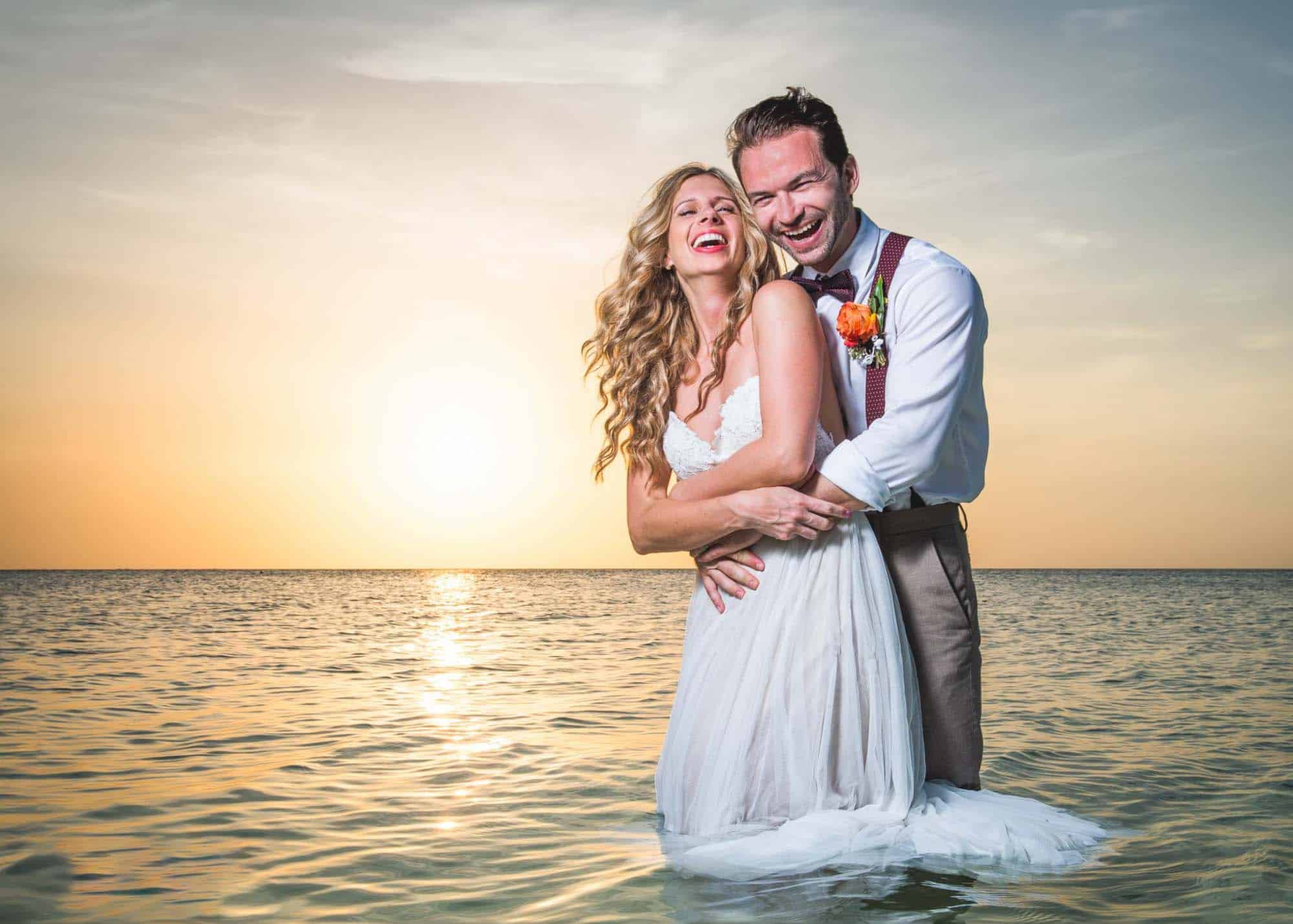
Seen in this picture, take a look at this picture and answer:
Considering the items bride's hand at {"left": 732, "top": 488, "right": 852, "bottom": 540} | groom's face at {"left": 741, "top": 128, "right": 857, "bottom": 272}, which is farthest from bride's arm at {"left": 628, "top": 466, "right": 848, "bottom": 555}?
groom's face at {"left": 741, "top": 128, "right": 857, "bottom": 272}

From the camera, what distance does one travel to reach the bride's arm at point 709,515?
3.16 m

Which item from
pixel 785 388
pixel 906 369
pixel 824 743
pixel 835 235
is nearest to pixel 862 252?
pixel 835 235

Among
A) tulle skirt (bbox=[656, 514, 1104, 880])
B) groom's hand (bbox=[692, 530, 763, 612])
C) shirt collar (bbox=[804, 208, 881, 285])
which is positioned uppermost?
shirt collar (bbox=[804, 208, 881, 285])

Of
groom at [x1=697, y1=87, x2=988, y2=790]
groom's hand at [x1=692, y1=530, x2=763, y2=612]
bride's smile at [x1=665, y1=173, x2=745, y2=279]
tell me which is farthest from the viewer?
bride's smile at [x1=665, y1=173, x2=745, y2=279]

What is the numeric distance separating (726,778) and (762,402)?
50.0 inches

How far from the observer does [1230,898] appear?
11.5 ft

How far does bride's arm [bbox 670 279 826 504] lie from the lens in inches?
124

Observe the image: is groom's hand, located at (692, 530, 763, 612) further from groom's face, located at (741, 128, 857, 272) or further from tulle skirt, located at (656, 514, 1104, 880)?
groom's face, located at (741, 128, 857, 272)

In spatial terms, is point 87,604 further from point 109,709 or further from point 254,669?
point 109,709

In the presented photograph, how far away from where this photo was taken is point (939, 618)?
11.5ft

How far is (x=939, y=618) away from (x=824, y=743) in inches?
23.8

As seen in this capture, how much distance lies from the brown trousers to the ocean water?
479 millimetres

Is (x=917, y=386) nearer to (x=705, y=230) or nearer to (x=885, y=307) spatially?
(x=885, y=307)

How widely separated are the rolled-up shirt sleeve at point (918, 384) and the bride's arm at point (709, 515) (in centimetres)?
14
